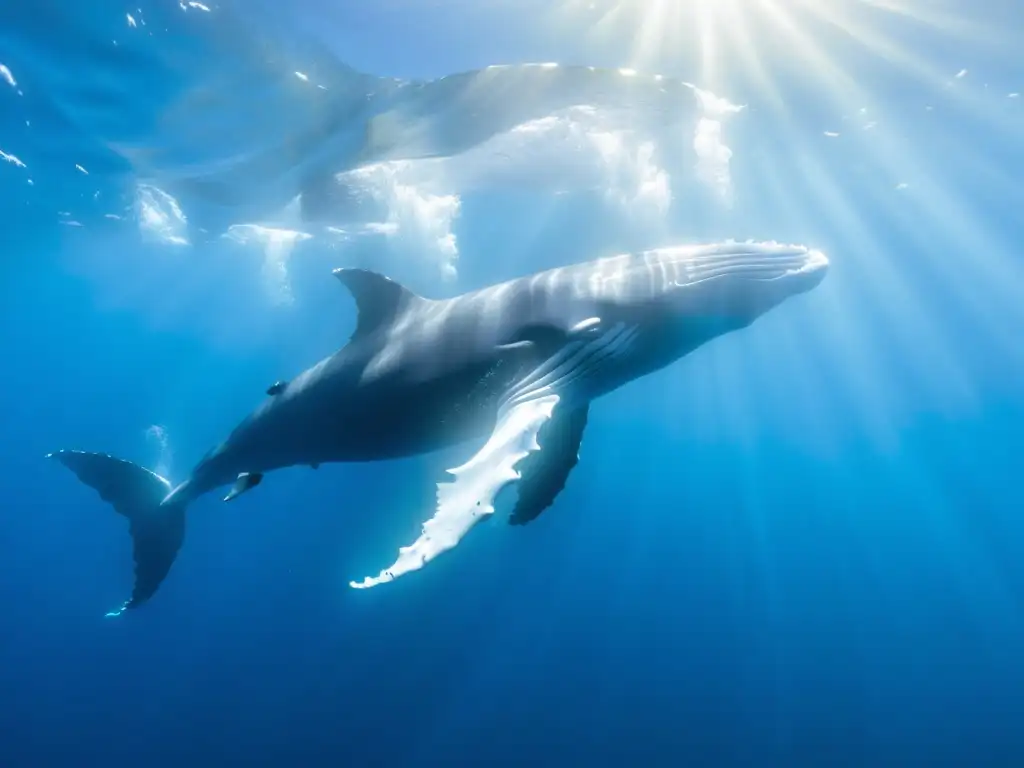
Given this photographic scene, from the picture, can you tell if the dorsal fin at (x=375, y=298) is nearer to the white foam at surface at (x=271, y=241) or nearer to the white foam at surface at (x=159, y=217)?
the white foam at surface at (x=159, y=217)

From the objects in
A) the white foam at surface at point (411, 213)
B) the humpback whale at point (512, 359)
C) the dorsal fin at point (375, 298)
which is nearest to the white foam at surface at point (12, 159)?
the white foam at surface at point (411, 213)

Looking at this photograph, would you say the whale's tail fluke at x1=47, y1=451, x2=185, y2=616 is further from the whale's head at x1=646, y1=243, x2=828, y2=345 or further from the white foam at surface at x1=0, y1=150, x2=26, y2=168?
the white foam at surface at x1=0, y1=150, x2=26, y2=168

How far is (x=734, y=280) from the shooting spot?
5426mm

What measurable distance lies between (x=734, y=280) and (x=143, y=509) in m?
10.6

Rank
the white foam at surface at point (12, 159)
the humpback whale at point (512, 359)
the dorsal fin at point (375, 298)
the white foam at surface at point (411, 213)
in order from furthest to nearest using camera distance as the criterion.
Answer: the white foam at surface at point (411, 213) → the white foam at surface at point (12, 159) → the dorsal fin at point (375, 298) → the humpback whale at point (512, 359)

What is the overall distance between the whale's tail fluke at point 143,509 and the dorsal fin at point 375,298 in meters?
5.83

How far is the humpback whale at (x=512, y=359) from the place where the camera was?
17.1 feet

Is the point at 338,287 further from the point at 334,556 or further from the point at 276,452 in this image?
the point at 276,452

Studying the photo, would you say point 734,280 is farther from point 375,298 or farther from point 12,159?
point 12,159

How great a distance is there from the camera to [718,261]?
18.3ft

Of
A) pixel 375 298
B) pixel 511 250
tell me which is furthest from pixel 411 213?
pixel 375 298

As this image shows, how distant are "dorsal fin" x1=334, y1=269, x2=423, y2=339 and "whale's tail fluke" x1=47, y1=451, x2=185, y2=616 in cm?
583

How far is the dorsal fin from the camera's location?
7.27 m

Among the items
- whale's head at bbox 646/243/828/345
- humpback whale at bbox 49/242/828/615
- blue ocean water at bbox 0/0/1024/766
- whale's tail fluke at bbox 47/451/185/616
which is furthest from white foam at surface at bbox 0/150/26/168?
whale's head at bbox 646/243/828/345
